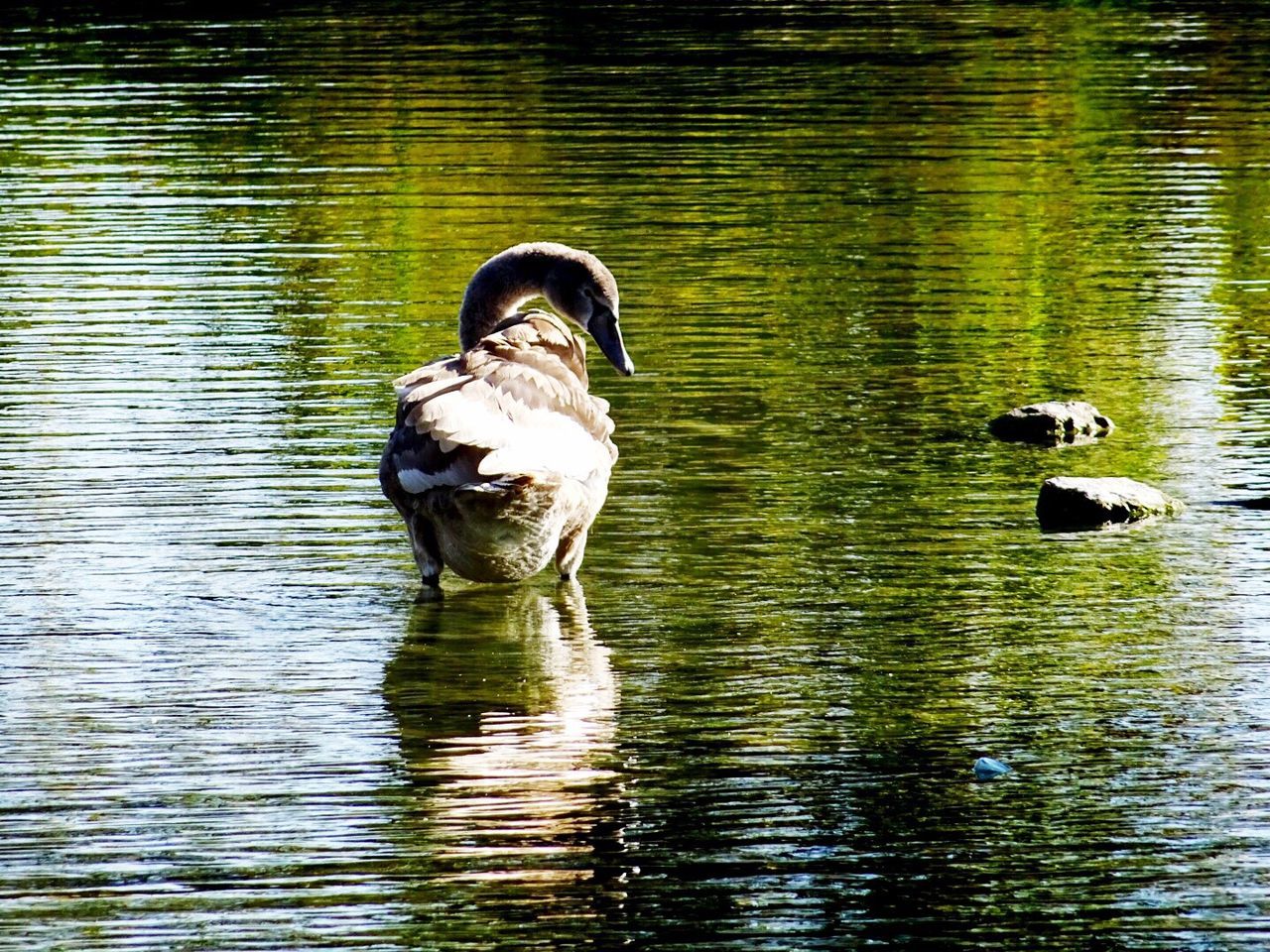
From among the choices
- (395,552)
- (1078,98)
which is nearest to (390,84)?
(1078,98)

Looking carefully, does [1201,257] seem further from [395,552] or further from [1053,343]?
[395,552]

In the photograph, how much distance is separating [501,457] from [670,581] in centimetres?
109

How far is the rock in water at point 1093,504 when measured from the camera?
9.90m

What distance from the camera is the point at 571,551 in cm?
901

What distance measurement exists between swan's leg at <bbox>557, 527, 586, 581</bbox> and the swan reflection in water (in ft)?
0.23

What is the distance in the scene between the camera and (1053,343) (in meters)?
13.5

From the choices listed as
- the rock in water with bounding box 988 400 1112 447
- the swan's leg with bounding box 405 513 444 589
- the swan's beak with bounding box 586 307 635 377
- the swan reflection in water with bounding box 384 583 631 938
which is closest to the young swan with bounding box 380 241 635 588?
the swan's leg with bounding box 405 513 444 589

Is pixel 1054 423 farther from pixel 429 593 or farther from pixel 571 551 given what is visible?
pixel 429 593

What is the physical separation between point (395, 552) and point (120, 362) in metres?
4.09

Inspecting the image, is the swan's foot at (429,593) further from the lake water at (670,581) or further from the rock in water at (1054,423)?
the rock in water at (1054,423)

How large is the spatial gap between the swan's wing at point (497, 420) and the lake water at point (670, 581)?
599 mm

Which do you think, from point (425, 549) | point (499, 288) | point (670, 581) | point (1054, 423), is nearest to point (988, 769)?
Result: point (670, 581)

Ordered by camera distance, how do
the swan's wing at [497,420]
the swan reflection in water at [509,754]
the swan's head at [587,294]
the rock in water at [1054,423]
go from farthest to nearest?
the rock in water at [1054,423] → the swan's head at [587,294] → the swan's wing at [497,420] → the swan reflection in water at [509,754]

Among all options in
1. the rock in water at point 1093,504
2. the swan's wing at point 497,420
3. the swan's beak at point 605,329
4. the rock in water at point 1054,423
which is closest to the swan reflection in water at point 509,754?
the swan's wing at point 497,420
